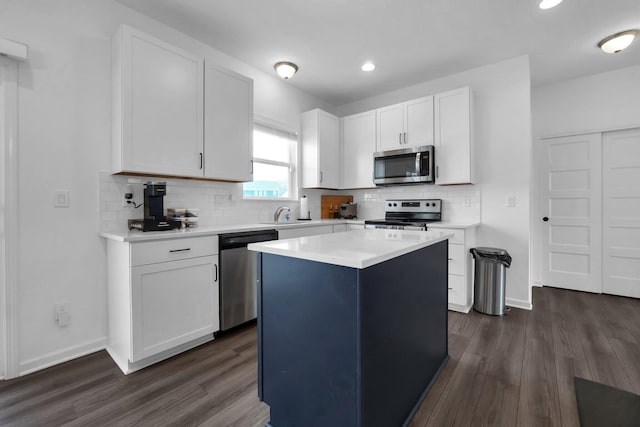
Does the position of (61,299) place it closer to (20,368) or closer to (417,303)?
(20,368)

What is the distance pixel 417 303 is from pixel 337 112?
13.0ft

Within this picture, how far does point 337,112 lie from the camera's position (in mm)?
4867

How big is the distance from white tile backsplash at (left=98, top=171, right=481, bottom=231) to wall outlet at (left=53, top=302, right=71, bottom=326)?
0.59 metres

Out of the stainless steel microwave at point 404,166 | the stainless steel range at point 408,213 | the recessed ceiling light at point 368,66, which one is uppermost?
the recessed ceiling light at point 368,66

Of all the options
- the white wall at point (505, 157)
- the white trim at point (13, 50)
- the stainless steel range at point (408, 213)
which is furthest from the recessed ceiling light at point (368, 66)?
the white trim at point (13, 50)

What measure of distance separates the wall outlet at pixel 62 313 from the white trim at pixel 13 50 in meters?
1.65

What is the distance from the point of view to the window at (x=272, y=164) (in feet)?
11.6

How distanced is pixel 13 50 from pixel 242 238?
1.90m

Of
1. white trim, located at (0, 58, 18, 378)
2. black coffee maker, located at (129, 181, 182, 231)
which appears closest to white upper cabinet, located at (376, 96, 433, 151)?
black coffee maker, located at (129, 181, 182, 231)

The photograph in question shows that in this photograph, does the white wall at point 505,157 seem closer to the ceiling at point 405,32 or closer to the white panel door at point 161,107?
the ceiling at point 405,32

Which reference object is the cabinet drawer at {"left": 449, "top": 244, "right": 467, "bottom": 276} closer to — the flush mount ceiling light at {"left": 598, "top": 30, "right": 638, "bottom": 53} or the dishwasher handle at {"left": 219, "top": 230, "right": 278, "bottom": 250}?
the dishwasher handle at {"left": 219, "top": 230, "right": 278, "bottom": 250}

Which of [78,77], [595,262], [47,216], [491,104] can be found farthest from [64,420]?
[595,262]

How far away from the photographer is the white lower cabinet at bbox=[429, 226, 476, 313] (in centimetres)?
303

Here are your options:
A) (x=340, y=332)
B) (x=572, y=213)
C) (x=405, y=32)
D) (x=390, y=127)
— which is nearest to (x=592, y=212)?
(x=572, y=213)
